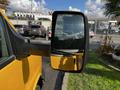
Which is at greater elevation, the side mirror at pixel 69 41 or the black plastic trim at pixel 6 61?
the side mirror at pixel 69 41

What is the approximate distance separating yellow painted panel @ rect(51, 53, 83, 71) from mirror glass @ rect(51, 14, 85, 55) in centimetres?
6

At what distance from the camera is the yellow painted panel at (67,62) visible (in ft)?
9.16

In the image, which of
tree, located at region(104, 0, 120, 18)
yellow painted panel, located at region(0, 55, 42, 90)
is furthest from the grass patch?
tree, located at region(104, 0, 120, 18)

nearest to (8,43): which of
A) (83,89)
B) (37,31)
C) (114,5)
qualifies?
(83,89)

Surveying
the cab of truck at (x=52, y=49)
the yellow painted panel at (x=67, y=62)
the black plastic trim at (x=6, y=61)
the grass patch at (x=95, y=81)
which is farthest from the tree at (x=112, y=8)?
the black plastic trim at (x=6, y=61)

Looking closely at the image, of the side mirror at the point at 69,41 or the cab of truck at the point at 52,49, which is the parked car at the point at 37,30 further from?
the cab of truck at the point at 52,49

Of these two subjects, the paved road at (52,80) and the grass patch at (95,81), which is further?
the paved road at (52,80)

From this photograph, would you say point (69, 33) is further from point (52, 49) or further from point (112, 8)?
point (112, 8)

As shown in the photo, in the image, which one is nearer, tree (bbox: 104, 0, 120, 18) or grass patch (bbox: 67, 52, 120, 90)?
grass patch (bbox: 67, 52, 120, 90)

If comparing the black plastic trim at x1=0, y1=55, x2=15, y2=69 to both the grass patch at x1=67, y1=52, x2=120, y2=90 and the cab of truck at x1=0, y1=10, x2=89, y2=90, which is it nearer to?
the cab of truck at x1=0, y1=10, x2=89, y2=90

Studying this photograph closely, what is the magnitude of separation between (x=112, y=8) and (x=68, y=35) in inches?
460

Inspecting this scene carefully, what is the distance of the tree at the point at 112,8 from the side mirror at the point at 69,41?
35.8 ft

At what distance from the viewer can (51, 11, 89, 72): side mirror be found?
2.80 meters

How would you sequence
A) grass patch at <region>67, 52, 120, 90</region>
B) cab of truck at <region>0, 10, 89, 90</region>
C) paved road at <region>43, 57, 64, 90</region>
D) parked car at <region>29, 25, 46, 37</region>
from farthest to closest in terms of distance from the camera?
1. parked car at <region>29, 25, 46, 37</region>
2. paved road at <region>43, 57, 64, 90</region>
3. grass patch at <region>67, 52, 120, 90</region>
4. cab of truck at <region>0, 10, 89, 90</region>
